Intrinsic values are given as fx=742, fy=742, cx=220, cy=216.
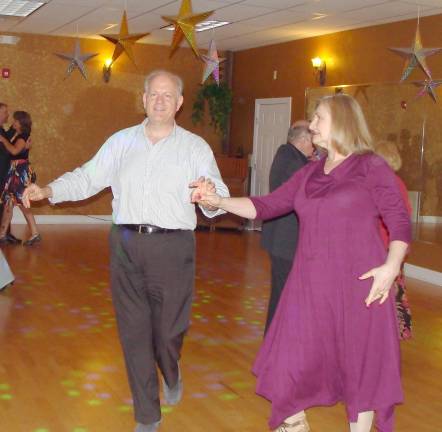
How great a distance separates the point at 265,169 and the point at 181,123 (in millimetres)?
1666

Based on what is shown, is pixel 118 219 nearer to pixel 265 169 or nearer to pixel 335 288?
pixel 335 288

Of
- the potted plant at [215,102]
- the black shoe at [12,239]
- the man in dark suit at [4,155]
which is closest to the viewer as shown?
the man in dark suit at [4,155]

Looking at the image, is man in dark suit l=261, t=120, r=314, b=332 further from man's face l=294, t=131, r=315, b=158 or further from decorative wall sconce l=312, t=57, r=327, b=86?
decorative wall sconce l=312, t=57, r=327, b=86

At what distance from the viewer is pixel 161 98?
3.16 meters

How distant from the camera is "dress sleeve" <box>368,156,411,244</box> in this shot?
107 inches

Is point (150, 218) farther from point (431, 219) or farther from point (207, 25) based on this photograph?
point (207, 25)

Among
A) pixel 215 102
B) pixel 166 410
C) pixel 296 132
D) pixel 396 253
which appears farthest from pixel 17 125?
pixel 396 253

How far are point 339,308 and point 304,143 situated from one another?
62.6 inches

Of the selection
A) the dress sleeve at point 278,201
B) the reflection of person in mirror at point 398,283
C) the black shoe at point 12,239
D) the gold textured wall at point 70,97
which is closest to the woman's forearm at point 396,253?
the dress sleeve at point 278,201

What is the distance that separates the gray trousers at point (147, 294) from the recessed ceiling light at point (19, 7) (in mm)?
6237

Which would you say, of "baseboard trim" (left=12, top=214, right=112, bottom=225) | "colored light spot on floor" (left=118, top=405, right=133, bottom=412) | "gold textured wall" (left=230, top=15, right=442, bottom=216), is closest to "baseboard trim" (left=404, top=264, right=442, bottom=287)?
"gold textured wall" (left=230, top=15, right=442, bottom=216)

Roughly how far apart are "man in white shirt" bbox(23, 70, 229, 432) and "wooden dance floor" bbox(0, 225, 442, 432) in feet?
1.48

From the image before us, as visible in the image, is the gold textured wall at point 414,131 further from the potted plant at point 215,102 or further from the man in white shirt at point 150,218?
the man in white shirt at point 150,218

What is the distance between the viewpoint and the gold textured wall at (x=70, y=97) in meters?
11.1
